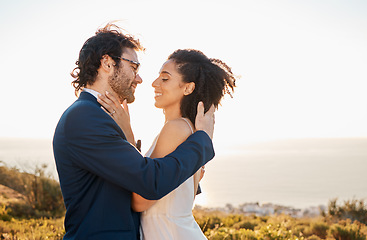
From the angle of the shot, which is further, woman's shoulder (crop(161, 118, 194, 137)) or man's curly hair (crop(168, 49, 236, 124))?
man's curly hair (crop(168, 49, 236, 124))

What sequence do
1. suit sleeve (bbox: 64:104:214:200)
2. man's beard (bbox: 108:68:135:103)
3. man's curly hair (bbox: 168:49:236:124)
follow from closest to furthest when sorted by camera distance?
suit sleeve (bbox: 64:104:214:200), man's beard (bbox: 108:68:135:103), man's curly hair (bbox: 168:49:236:124)

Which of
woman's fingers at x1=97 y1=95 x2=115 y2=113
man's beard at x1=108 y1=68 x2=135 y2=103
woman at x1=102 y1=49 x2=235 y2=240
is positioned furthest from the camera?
woman at x1=102 y1=49 x2=235 y2=240

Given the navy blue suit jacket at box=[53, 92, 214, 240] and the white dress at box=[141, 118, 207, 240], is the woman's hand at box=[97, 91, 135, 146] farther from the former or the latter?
the white dress at box=[141, 118, 207, 240]

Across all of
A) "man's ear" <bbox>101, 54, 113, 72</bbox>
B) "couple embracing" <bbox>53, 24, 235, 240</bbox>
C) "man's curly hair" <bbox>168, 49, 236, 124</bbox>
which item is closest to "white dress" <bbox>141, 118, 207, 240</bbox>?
"couple embracing" <bbox>53, 24, 235, 240</bbox>

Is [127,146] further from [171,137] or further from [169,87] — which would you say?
[169,87]

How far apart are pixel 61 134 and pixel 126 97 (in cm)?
58

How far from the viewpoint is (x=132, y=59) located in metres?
2.48

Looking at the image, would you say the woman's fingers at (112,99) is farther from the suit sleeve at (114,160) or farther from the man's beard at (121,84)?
the suit sleeve at (114,160)

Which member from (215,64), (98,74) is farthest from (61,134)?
(215,64)

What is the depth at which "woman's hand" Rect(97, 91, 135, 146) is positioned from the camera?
88.1 inches

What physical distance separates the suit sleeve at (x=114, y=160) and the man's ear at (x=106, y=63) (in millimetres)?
481

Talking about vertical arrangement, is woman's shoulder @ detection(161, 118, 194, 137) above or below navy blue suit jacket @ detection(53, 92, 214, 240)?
above

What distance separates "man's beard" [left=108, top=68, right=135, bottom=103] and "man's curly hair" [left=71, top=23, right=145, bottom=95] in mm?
70

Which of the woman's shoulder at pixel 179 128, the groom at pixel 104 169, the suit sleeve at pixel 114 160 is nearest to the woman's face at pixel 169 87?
the woman's shoulder at pixel 179 128
